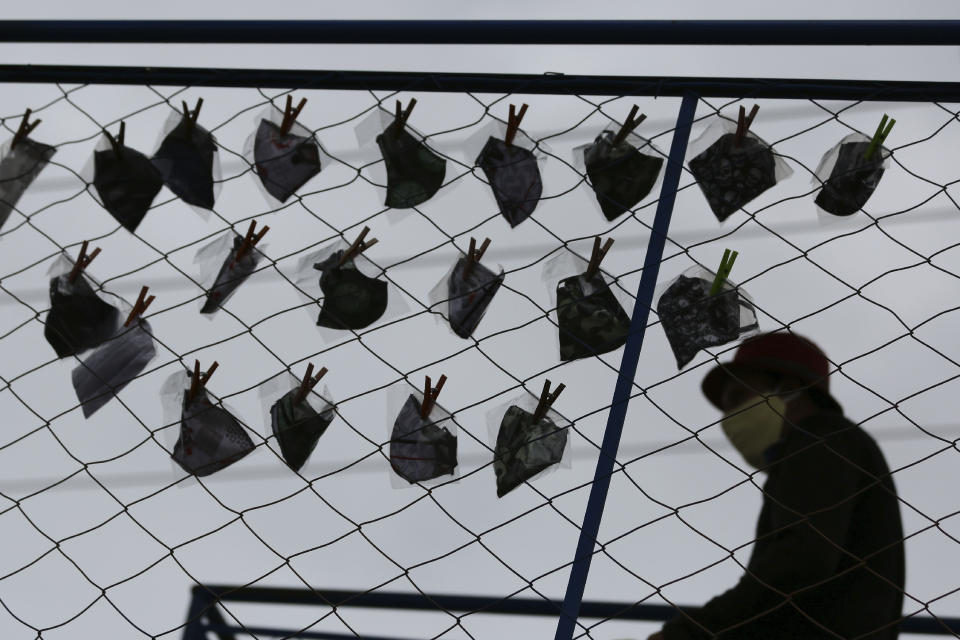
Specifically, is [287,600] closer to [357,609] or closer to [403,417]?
[357,609]

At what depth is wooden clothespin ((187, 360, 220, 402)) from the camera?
6.28 feet

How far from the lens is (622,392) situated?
1.79m

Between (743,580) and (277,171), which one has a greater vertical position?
(277,171)

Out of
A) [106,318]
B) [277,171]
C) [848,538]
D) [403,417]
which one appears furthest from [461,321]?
[848,538]

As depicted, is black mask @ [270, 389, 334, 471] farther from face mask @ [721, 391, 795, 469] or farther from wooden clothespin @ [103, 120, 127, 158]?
face mask @ [721, 391, 795, 469]

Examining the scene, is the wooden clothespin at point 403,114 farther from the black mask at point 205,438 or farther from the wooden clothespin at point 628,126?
the black mask at point 205,438

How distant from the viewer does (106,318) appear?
200 cm

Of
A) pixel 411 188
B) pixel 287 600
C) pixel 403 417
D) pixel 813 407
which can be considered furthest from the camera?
pixel 287 600

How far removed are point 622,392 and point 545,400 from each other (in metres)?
0.12

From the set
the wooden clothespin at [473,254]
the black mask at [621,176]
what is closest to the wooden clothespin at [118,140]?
the wooden clothespin at [473,254]

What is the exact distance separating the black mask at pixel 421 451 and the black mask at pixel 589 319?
0.78ft

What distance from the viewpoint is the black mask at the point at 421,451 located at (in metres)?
1.86

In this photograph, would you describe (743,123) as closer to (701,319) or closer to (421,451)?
(701,319)

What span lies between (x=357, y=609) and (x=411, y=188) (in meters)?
1.42
